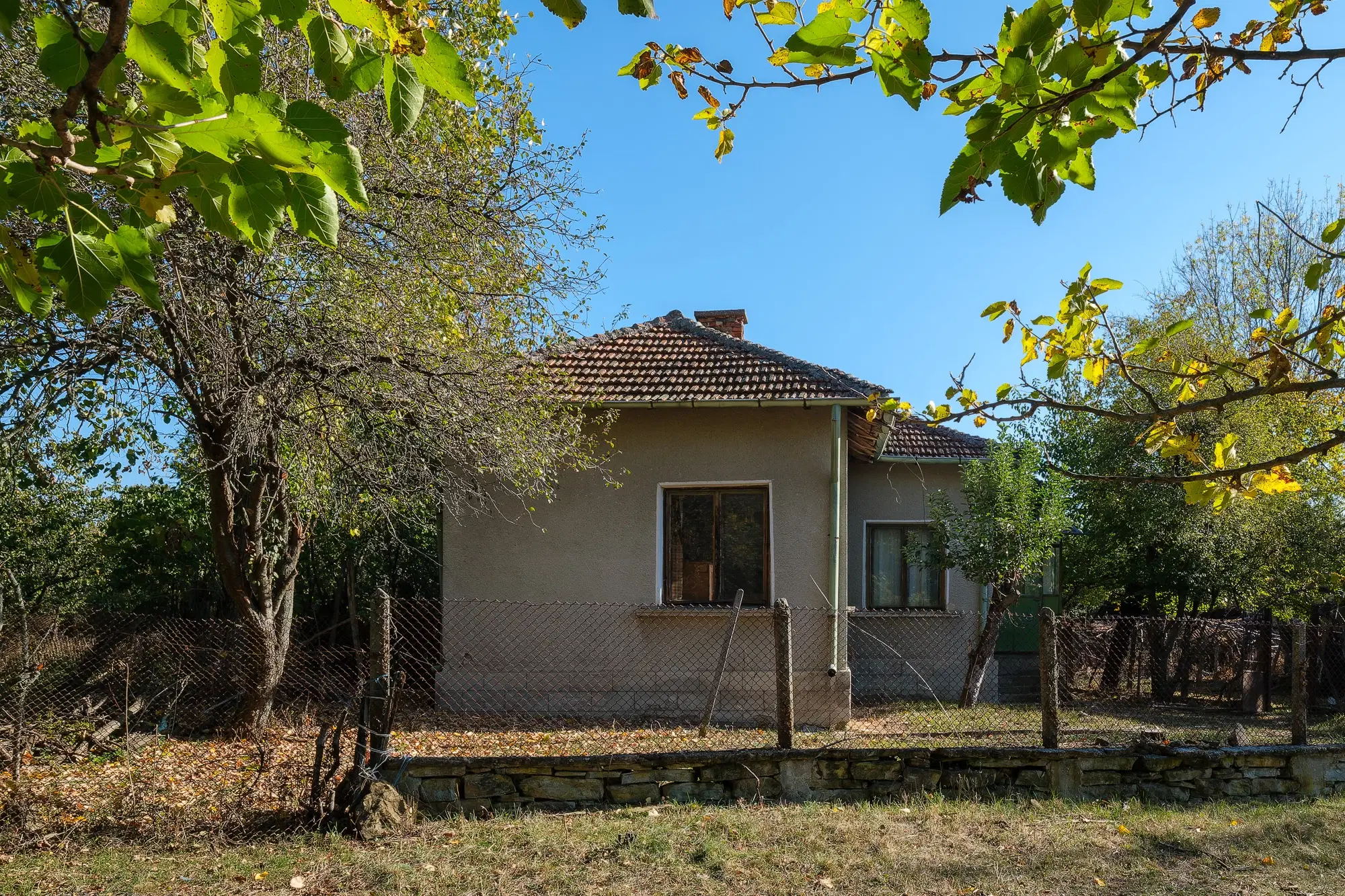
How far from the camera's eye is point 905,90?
7.27 feet

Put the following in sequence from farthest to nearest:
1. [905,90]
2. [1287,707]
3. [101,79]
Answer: [1287,707], [101,79], [905,90]

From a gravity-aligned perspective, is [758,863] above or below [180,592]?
below

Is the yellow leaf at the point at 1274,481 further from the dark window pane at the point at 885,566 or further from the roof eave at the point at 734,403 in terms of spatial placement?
the dark window pane at the point at 885,566

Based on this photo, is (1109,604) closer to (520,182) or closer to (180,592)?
(520,182)

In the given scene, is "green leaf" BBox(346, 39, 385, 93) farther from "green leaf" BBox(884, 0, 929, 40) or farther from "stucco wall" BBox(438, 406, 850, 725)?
"stucco wall" BBox(438, 406, 850, 725)

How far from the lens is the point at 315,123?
211 cm

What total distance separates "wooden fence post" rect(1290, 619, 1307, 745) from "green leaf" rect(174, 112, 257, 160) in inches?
346

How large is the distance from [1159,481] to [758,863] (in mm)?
3598

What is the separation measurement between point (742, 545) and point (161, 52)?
8896mm

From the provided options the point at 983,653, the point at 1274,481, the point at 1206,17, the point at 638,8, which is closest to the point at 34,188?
the point at 638,8

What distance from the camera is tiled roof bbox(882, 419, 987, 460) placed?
14938 millimetres

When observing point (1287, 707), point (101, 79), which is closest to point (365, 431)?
point (101, 79)

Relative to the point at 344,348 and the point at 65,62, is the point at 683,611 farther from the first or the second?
the point at 65,62

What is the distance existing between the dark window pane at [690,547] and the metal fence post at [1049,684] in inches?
153
